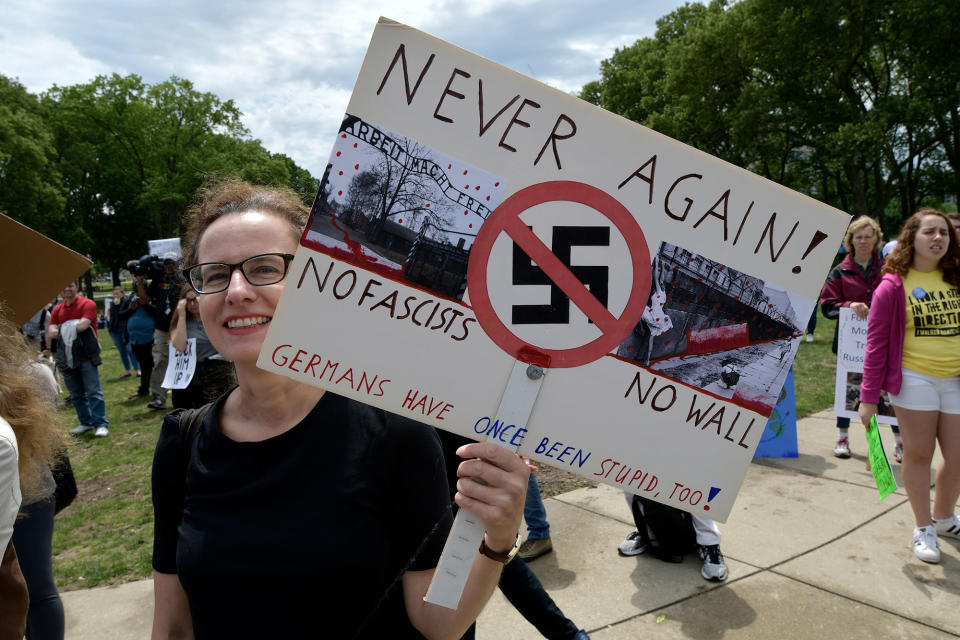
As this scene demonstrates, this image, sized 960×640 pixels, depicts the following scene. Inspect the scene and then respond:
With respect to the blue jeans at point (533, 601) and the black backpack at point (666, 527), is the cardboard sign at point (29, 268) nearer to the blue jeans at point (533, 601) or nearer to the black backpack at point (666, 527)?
the blue jeans at point (533, 601)

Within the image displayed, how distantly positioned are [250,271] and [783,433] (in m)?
5.26

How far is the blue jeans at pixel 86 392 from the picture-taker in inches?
304

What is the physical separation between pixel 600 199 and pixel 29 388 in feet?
5.85

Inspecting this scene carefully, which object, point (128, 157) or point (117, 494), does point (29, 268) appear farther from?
point (128, 157)

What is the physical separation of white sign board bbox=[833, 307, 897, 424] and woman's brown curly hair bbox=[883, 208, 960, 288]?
5.53 ft

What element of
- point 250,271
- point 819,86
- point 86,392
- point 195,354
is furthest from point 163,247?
point 819,86

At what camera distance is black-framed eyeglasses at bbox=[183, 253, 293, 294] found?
4.99 ft

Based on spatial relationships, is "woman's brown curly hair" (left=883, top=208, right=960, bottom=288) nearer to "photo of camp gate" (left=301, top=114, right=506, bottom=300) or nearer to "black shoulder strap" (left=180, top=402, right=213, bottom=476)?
"photo of camp gate" (left=301, top=114, right=506, bottom=300)

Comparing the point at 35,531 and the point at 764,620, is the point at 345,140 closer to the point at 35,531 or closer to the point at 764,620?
the point at 35,531

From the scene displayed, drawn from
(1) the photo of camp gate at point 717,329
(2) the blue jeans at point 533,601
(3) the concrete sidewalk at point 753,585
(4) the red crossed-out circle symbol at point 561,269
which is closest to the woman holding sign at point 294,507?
(4) the red crossed-out circle symbol at point 561,269

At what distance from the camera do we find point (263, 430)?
1.54 meters

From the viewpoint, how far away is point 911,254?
12.9 feet

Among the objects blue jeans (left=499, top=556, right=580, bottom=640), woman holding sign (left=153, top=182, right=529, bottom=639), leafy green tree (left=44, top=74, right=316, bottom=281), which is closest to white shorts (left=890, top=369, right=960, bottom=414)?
blue jeans (left=499, top=556, right=580, bottom=640)

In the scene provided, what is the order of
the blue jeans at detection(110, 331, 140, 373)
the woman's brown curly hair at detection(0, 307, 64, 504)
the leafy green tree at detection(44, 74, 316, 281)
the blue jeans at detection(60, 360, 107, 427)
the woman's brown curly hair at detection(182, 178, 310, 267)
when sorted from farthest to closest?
the leafy green tree at detection(44, 74, 316, 281), the blue jeans at detection(110, 331, 140, 373), the blue jeans at detection(60, 360, 107, 427), the woman's brown curly hair at detection(0, 307, 64, 504), the woman's brown curly hair at detection(182, 178, 310, 267)
